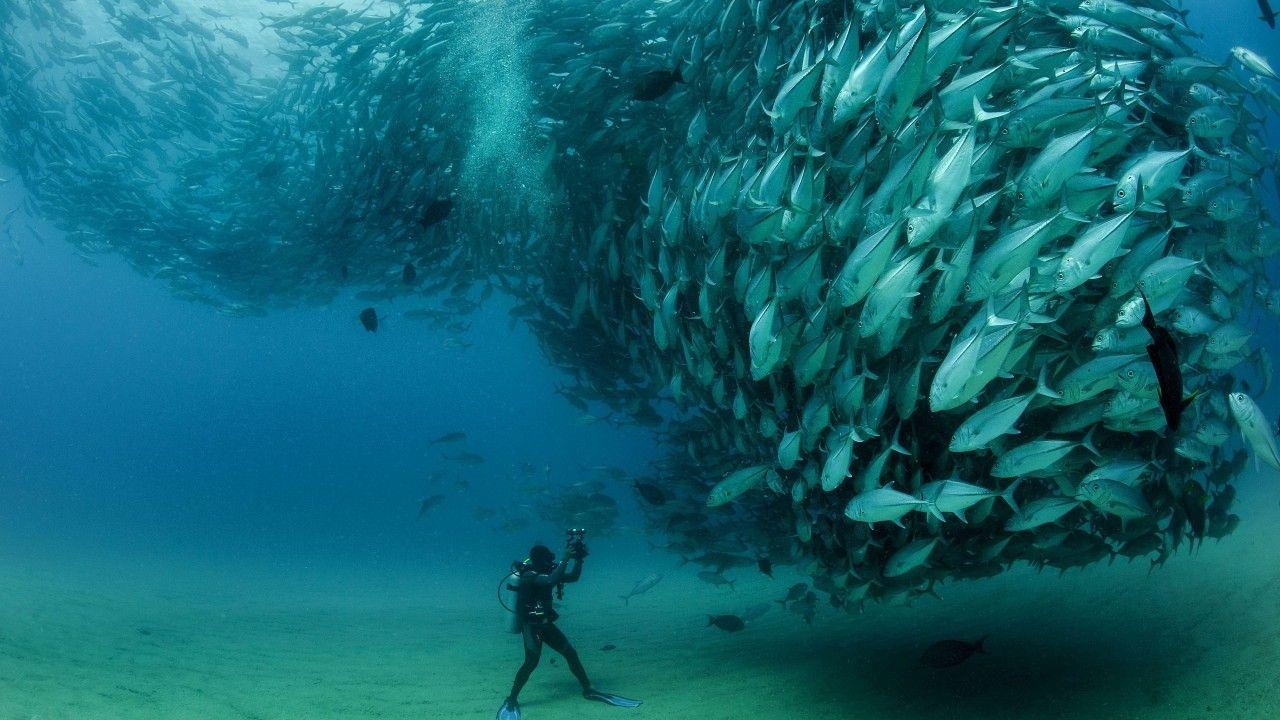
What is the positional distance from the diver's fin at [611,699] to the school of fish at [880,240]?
2089 mm

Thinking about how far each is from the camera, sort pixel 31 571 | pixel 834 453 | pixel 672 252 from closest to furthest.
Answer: pixel 834 453, pixel 672 252, pixel 31 571

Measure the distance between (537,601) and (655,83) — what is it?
527cm

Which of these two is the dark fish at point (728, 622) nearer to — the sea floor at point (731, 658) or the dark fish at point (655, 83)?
the sea floor at point (731, 658)

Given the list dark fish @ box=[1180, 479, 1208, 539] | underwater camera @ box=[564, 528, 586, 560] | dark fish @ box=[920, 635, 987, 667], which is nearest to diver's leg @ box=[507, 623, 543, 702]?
underwater camera @ box=[564, 528, 586, 560]

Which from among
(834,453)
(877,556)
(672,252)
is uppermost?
(672,252)

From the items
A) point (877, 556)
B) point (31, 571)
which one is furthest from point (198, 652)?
point (31, 571)

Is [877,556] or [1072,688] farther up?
[877,556]

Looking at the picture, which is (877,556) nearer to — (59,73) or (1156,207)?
(1156,207)

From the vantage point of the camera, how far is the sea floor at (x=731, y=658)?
203 inches

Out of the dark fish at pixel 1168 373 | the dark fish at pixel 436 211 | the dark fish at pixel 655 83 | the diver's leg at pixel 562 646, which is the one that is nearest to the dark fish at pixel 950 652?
the diver's leg at pixel 562 646

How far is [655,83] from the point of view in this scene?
17.6 ft

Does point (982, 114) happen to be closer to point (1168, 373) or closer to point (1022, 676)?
Answer: point (1168, 373)

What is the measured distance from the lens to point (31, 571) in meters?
19.7

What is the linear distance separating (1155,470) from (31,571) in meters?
28.4
